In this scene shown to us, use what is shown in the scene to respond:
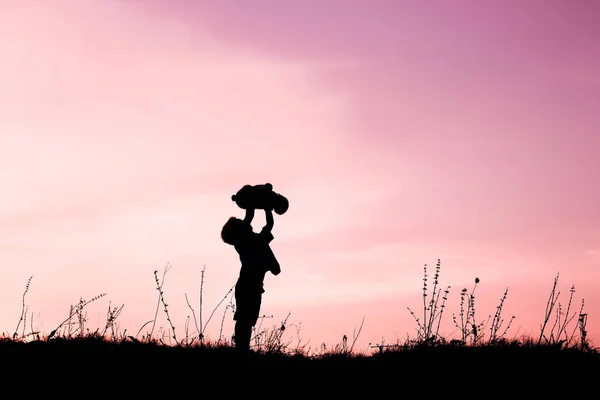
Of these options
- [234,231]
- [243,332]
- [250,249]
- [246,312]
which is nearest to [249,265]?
[250,249]

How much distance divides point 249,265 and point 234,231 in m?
0.61

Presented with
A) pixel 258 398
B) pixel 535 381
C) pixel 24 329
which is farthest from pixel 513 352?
pixel 24 329

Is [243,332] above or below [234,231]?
below

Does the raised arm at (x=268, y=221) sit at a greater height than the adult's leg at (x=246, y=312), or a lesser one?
greater

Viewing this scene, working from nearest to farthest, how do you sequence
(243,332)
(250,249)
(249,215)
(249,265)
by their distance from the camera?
(243,332), (249,265), (250,249), (249,215)

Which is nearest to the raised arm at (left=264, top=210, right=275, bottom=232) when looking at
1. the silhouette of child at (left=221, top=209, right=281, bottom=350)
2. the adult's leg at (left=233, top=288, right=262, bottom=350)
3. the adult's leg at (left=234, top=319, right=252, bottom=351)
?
the silhouette of child at (left=221, top=209, right=281, bottom=350)

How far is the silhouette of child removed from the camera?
412 inches

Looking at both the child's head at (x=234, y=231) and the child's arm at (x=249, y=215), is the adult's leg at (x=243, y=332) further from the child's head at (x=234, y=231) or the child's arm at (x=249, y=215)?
the child's arm at (x=249, y=215)

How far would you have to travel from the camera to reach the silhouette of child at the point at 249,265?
34.3 ft

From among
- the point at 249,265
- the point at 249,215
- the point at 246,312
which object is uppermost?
the point at 249,215

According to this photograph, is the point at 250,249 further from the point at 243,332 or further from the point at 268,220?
the point at 243,332

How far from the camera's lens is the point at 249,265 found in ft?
34.6

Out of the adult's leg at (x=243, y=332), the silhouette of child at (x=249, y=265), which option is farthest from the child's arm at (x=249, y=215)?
the adult's leg at (x=243, y=332)

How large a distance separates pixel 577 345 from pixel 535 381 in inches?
83.7
